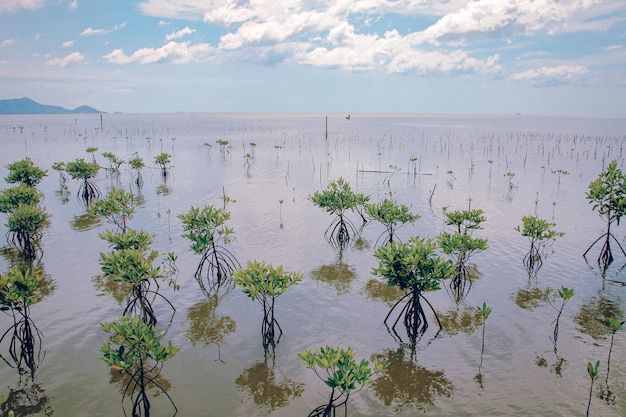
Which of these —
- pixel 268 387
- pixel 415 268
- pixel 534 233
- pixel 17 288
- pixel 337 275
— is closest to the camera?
pixel 268 387

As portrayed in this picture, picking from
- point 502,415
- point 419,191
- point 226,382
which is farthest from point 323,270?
point 419,191

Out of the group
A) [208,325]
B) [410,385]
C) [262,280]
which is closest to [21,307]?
[208,325]

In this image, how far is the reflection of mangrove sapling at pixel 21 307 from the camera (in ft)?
30.8

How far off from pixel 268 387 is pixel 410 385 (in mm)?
3339

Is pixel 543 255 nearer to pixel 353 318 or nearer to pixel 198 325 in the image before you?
pixel 353 318

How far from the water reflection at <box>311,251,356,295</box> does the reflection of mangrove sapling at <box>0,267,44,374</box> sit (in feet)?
29.1

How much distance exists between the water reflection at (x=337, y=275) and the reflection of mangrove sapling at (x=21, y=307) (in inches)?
349

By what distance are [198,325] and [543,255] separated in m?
14.3

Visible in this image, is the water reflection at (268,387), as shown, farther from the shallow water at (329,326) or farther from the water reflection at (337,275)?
the water reflection at (337,275)

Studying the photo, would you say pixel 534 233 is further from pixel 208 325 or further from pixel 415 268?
pixel 208 325

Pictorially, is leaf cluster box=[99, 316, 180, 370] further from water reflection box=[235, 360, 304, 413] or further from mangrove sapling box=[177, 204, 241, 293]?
mangrove sapling box=[177, 204, 241, 293]

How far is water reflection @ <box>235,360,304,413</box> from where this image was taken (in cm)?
905

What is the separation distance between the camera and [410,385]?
9.63 metres

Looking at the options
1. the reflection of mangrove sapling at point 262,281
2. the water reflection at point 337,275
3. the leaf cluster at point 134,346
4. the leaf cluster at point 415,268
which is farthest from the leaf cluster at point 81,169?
the leaf cluster at point 415,268
